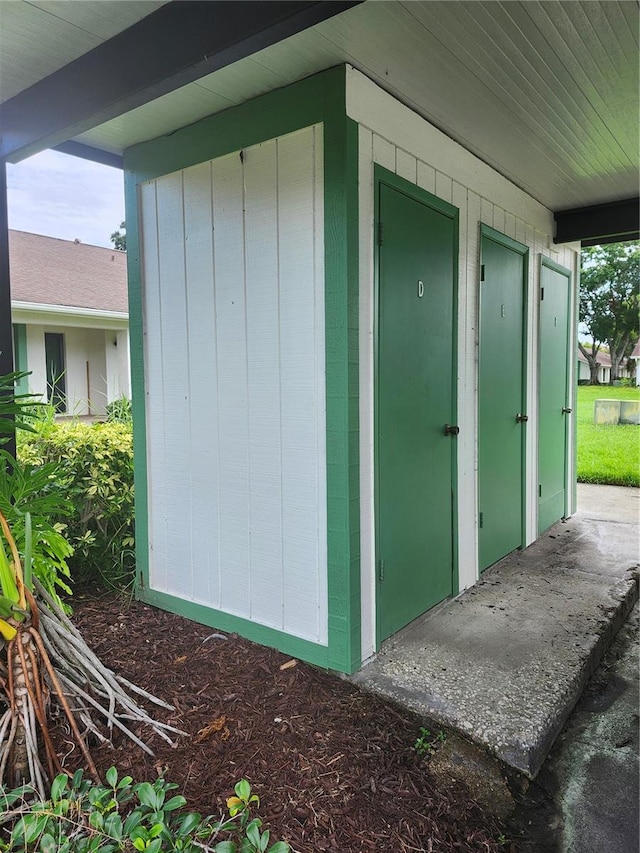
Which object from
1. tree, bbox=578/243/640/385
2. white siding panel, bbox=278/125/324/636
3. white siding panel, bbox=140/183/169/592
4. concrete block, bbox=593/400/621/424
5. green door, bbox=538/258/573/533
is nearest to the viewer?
white siding panel, bbox=278/125/324/636

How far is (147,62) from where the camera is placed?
197 cm

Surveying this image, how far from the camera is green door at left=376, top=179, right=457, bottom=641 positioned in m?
2.66

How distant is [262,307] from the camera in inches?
105

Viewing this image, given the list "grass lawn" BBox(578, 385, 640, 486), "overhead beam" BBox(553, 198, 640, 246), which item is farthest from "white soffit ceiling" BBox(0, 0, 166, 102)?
"grass lawn" BBox(578, 385, 640, 486)

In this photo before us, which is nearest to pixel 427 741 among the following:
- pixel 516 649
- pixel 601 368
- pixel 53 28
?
pixel 516 649

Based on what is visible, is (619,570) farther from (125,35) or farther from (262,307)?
(125,35)

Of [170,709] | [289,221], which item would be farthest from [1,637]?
[289,221]

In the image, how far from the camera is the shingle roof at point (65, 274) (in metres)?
9.31

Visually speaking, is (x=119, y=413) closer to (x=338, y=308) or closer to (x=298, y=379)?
(x=298, y=379)

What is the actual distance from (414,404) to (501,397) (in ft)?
4.12

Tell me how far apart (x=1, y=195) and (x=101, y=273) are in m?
9.34

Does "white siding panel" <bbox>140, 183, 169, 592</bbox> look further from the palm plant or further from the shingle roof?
the shingle roof

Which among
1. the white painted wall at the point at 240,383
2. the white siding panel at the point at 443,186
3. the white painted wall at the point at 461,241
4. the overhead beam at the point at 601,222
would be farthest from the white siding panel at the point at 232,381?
the overhead beam at the point at 601,222

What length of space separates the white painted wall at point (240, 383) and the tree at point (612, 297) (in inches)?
614
